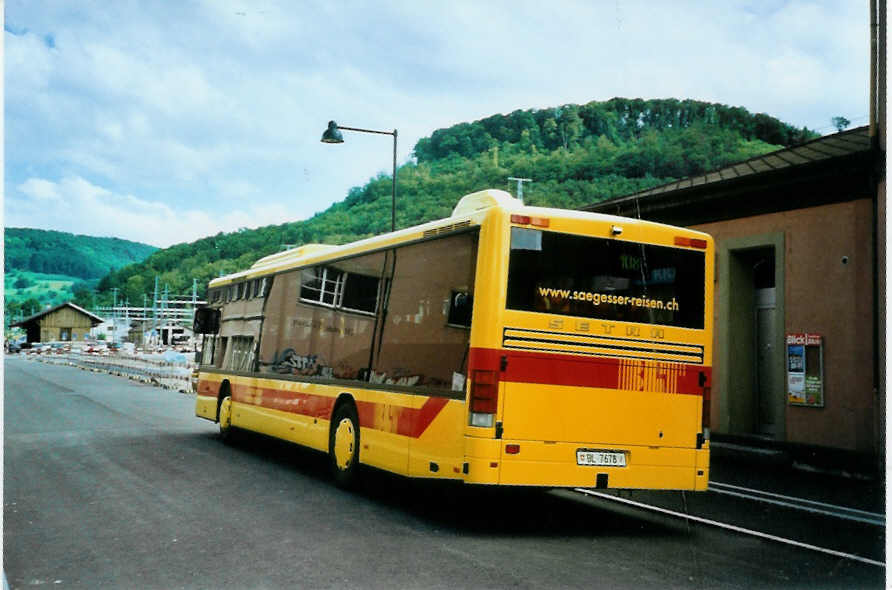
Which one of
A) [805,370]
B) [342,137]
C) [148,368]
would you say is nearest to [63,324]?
[148,368]

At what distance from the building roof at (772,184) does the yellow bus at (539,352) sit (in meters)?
6.96

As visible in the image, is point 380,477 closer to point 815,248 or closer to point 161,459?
point 161,459

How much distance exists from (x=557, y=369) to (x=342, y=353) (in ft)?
11.7

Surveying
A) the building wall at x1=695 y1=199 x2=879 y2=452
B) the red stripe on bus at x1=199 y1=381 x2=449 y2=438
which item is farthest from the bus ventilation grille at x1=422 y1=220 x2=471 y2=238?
the building wall at x1=695 y1=199 x2=879 y2=452

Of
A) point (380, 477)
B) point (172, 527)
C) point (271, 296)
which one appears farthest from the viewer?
point (271, 296)

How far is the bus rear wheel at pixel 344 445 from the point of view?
1044cm

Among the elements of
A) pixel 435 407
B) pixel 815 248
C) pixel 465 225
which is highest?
pixel 815 248

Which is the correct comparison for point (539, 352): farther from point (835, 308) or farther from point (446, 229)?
point (835, 308)

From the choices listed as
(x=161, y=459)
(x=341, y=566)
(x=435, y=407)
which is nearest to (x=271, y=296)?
(x=161, y=459)

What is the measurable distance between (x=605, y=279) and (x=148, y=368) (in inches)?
1481

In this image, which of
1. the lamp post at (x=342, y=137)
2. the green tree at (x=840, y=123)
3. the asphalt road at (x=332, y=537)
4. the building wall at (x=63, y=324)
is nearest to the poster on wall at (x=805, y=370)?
the green tree at (x=840, y=123)

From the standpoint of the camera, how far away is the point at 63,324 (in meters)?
119

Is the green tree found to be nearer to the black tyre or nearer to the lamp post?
the lamp post

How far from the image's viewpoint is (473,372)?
804 centimetres
